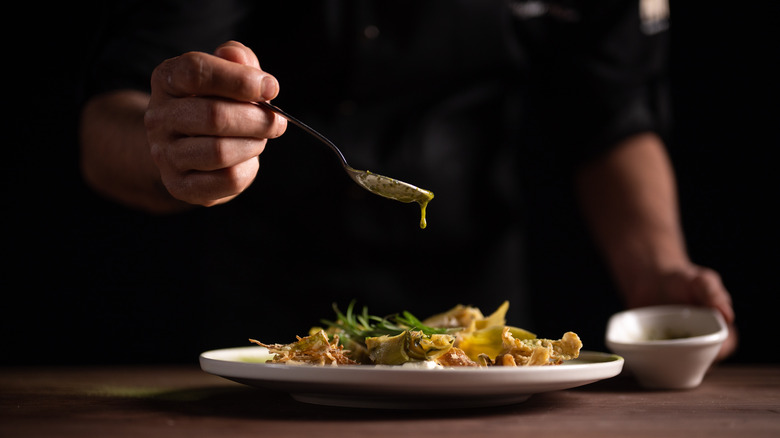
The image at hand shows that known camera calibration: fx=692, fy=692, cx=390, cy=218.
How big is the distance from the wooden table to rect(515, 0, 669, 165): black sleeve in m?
1.02

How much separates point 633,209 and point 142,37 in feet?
4.47

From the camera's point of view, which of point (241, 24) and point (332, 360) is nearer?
point (332, 360)

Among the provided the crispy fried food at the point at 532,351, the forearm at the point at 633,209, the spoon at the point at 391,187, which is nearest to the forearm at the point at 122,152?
the spoon at the point at 391,187

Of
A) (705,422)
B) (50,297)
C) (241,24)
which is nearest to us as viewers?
(705,422)

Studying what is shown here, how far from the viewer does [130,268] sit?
2797mm

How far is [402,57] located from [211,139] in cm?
94

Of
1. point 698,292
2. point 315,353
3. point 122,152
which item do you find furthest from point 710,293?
point 122,152

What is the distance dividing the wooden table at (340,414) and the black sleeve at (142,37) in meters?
0.70

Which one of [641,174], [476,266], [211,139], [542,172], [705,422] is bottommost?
[705,422]

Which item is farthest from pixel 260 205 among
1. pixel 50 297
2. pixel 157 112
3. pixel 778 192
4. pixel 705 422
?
pixel 778 192

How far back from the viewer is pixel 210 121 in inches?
36.2

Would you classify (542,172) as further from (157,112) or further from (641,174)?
(157,112)

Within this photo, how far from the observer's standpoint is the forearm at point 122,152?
1349mm

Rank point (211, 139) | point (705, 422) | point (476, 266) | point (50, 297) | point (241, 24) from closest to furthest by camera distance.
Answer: point (705, 422)
point (211, 139)
point (241, 24)
point (476, 266)
point (50, 297)
